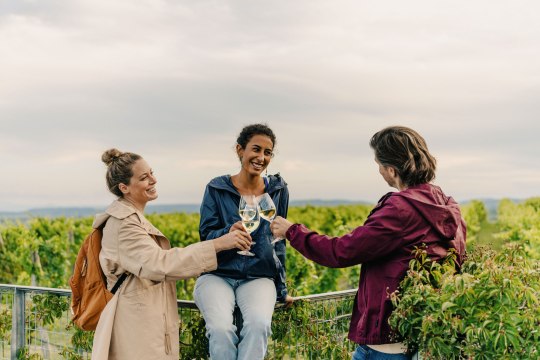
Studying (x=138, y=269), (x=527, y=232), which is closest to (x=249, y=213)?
(x=138, y=269)

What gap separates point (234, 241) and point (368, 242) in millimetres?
878

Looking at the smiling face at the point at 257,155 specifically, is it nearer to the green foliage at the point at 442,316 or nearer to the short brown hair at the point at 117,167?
the short brown hair at the point at 117,167

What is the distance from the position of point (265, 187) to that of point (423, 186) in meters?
1.32

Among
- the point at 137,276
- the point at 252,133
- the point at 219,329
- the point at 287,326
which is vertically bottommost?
the point at 287,326

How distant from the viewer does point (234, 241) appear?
3.93 meters

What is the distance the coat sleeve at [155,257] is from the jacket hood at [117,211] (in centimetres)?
4

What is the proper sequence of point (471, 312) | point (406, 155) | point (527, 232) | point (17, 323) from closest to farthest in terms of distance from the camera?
point (471, 312) → point (406, 155) → point (17, 323) → point (527, 232)

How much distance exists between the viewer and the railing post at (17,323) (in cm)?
575

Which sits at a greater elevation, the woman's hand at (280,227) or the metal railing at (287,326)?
the woman's hand at (280,227)

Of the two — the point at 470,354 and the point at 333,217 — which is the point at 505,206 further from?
the point at 470,354

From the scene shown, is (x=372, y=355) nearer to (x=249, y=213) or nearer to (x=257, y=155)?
→ (x=249, y=213)

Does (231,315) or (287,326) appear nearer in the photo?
(231,315)

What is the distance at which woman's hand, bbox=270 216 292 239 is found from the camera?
3.82 meters

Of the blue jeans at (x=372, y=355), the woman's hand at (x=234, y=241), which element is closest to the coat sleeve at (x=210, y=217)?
the woman's hand at (x=234, y=241)
